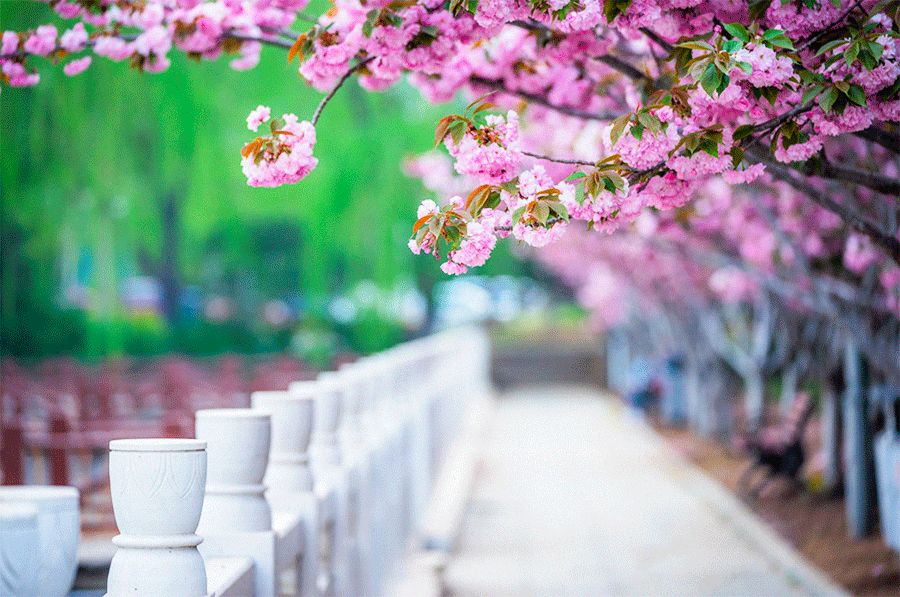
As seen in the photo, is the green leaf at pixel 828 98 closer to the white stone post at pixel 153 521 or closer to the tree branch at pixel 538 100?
the tree branch at pixel 538 100

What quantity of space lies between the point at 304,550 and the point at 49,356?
75.0 feet

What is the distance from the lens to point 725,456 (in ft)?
50.8

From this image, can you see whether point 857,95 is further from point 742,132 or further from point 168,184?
point 168,184

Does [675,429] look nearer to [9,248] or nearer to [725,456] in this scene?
[725,456]

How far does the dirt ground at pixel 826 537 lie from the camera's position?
7918mm

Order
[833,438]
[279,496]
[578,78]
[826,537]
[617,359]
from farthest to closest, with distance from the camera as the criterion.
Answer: [617,359] → [833,438] → [826,537] → [578,78] → [279,496]

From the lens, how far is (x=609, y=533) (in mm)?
10789

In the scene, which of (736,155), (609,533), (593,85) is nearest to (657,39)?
(736,155)

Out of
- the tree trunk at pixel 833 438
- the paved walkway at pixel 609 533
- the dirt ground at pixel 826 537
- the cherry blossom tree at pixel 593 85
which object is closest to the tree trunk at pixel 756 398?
the dirt ground at pixel 826 537

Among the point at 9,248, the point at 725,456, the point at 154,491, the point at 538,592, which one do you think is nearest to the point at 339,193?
the point at 9,248

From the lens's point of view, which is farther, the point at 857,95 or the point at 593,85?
the point at 593,85

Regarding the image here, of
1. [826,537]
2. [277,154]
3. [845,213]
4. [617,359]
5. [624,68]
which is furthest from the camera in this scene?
[617,359]

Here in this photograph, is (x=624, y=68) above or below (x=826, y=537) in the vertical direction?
above

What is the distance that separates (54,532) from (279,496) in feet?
Result: 3.29
